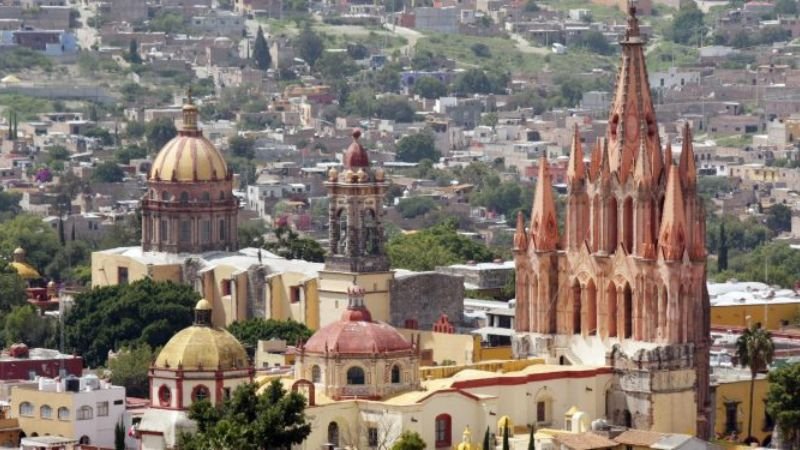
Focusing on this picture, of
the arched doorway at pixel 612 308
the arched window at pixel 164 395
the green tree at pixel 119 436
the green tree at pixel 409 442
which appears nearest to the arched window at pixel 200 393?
the arched window at pixel 164 395

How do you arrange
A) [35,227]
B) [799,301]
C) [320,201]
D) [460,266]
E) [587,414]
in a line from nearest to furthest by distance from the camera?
1. [587,414]
2. [799,301]
3. [460,266]
4. [35,227]
5. [320,201]

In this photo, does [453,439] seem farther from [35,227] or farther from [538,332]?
[35,227]

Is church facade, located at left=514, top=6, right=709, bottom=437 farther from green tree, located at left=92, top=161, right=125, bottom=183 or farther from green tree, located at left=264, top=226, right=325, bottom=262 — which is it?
green tree, located at left=92, top=161, right=125, bottom=183

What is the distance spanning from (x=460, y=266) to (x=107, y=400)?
34.4 m

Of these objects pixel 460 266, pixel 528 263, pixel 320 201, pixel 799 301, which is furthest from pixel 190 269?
pixel 320 201

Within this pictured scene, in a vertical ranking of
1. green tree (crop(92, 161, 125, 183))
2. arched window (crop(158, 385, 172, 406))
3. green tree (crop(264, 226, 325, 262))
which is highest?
arched window (crop(158, 385, 172, 406))

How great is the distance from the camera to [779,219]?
195 meters

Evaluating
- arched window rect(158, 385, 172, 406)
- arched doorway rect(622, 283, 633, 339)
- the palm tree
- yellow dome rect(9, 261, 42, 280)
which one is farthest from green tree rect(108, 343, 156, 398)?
yellow dome rect(9, 261, 42, 280)

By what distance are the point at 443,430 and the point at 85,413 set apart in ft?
29.1

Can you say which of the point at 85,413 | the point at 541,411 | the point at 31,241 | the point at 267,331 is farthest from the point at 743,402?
the point at 31,241

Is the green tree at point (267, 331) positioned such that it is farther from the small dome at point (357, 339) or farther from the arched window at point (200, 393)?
the arched window at point (200, 393)

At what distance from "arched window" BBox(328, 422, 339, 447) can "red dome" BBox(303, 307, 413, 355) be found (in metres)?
1.92

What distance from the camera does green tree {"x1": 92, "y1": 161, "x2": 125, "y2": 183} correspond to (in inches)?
7761

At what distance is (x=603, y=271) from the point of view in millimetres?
102875
